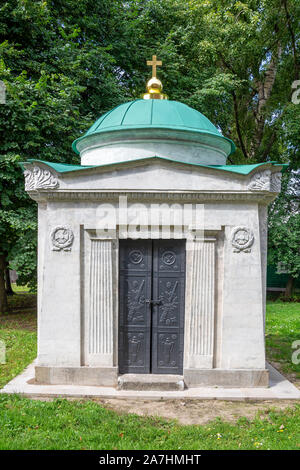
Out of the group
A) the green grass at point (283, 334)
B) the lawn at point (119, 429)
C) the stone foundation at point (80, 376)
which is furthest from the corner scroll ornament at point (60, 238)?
the green grass at point (283, 334)

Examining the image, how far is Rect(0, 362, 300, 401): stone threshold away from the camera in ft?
17.9

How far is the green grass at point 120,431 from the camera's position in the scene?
163 inches

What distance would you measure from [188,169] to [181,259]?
1458mm

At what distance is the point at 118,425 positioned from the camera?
Answer: 4.58 metres

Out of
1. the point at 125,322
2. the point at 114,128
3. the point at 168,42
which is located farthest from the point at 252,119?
the point at 125,322

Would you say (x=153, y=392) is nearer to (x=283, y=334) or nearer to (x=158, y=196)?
(x=158, y=196)

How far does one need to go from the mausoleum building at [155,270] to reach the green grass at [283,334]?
6.86ft

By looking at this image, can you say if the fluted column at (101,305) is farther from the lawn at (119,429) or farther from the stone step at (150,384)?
the lawn at (119,429)

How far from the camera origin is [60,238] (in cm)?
581

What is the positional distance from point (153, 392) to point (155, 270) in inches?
74.1

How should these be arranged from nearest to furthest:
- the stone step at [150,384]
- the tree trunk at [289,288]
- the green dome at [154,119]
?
the stone step at [150,384] → the green dome at [154,119] → the tree trunk at [289,288]

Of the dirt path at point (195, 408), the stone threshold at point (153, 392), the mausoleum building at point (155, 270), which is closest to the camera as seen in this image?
the dirt path at point (195, 408)

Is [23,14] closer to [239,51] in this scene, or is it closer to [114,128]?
[114,128]
